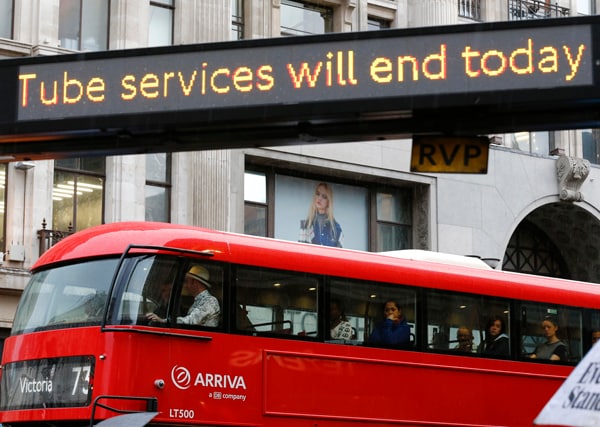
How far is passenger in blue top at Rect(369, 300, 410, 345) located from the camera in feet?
49.8

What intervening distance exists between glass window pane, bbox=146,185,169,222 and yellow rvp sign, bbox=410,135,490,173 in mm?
17347

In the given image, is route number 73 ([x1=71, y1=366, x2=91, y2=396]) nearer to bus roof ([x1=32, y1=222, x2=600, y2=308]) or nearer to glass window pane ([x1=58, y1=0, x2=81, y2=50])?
bus roof ([x1=32, y1=222, x2=600, y2=308])

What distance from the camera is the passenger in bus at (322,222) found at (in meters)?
29.8

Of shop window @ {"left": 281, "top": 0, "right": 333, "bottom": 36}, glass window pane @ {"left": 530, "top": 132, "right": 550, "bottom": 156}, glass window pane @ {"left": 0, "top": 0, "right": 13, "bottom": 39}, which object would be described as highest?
shop window @ {"left": 281, "top": 0, "right": 333, "bottom": 36}

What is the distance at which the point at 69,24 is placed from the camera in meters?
26.2

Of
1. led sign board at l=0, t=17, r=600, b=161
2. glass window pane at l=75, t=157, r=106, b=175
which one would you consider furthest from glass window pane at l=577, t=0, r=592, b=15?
led sign board at l=0, t=17, r=600, b=161

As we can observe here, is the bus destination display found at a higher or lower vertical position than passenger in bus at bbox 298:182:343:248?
lower

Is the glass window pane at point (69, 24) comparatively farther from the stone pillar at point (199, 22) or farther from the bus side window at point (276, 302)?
the bus side window at point (276, 302)

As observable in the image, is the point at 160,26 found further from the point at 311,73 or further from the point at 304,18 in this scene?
the point at 311,73

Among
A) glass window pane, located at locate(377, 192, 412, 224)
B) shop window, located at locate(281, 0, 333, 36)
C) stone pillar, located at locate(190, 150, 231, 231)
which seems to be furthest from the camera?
glass window pane, located at locate(377, 192, 412, 224)

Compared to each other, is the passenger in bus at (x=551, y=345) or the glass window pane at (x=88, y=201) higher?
the glass window pane at (x=88, y=201)

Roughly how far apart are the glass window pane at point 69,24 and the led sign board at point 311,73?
16.6 metres

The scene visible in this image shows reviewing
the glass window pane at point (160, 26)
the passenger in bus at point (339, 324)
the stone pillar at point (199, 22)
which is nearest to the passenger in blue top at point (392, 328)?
the passenger in bus at point (339, 324)

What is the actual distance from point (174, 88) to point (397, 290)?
22.3 ft
